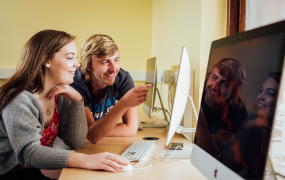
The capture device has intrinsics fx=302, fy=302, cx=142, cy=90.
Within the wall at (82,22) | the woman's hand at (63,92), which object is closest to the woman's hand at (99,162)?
the woman's hand at (63,92)

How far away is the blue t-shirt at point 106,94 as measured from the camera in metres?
1.81

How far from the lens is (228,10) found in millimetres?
1508

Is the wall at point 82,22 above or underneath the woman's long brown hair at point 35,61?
above

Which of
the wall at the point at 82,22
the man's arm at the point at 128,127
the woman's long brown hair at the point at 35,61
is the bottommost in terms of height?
the man's arm at the point at 128,127

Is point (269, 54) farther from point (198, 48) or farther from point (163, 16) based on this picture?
point (163, 16)

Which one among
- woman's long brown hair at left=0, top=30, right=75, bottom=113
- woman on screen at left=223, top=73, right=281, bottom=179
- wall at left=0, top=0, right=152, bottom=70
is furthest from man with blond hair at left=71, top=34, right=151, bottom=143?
wall at left=0, top=0, right=152, bottom=70

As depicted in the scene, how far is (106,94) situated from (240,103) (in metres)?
1.34

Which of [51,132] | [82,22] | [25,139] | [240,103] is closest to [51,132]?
[51,132]

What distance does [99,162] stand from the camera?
1039 millimetres

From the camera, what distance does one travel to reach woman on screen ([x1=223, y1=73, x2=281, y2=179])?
53 cm

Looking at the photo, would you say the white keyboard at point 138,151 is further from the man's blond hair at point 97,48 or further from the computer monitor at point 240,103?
the man's blond hair at point 97,48

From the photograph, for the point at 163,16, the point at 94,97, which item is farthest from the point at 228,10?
the point at 163,16

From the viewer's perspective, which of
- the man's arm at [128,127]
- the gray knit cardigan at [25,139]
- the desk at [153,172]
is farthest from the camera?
the man's arm at [128,127]

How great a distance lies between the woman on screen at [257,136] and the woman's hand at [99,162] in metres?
0.49
